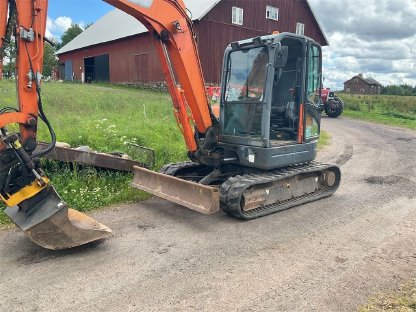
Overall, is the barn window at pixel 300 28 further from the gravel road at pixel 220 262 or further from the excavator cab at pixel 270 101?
the gravel road at pixel 220 262

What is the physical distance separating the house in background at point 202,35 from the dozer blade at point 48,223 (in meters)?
20.9

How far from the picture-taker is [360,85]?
4663 inches

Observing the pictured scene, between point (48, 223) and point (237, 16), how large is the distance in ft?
80.4

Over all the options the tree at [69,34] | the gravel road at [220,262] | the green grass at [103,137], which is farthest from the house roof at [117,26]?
the tree at [69,34]

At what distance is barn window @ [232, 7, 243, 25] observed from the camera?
26.2 metres

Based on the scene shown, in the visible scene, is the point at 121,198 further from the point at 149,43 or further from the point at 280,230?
the point at 149,43

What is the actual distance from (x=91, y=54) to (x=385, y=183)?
104ft

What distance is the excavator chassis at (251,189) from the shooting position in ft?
18.2

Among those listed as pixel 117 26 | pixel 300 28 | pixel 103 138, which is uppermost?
pixel 117 26

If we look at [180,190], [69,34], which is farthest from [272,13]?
[69,34]

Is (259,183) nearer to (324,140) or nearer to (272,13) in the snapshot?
(324,140)

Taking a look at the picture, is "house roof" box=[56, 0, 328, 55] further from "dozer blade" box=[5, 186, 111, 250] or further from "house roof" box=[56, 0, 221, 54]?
"dozer blade" box=[5, 186, 111, 250]

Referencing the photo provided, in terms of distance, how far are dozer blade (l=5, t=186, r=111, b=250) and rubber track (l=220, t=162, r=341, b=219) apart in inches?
75.3

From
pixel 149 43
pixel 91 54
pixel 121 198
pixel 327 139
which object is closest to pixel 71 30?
pixel 91 54
